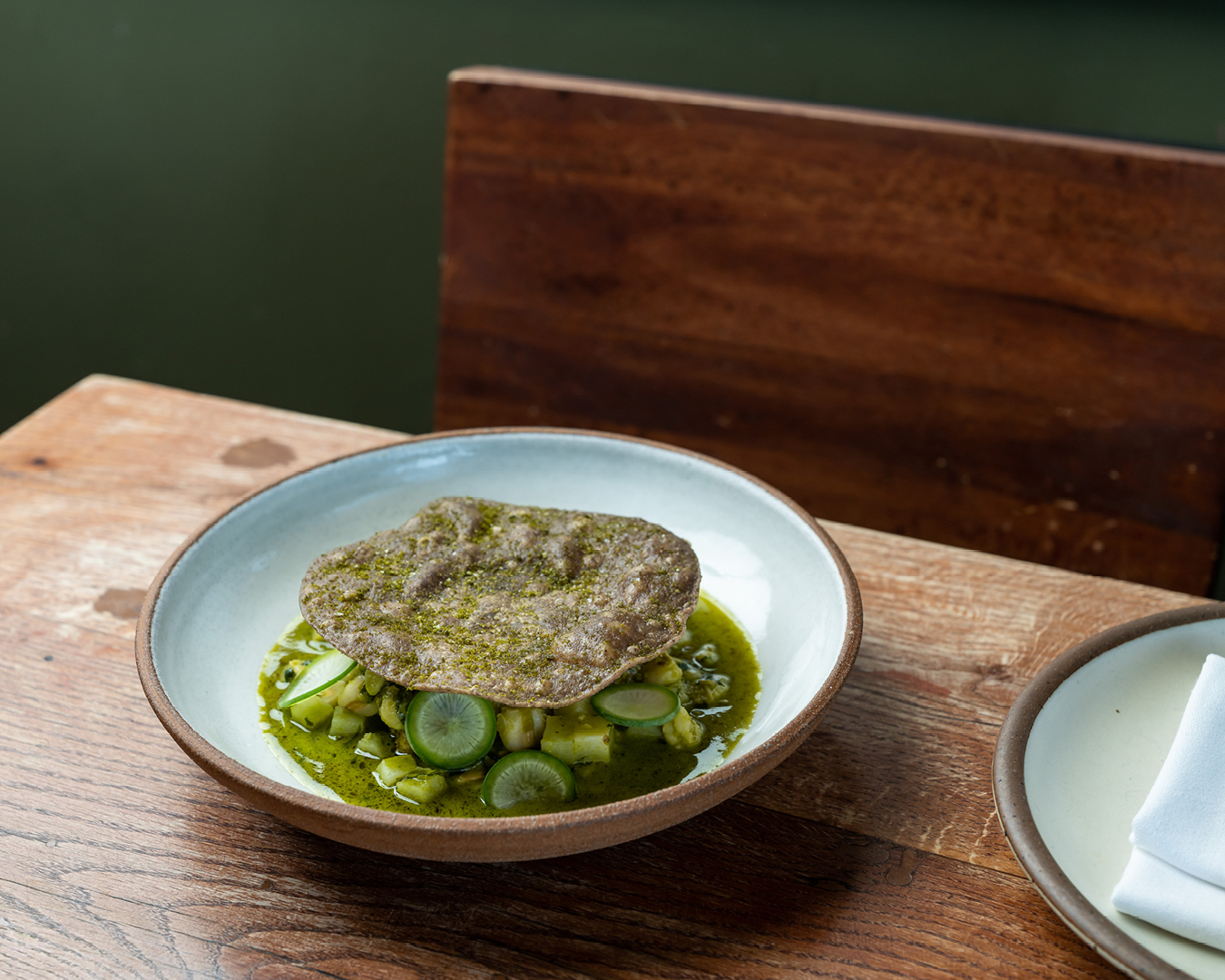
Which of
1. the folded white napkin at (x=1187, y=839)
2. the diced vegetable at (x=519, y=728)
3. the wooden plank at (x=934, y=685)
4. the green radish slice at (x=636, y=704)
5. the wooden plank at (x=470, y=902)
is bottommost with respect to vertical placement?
the wooden plank at (x=470, y=902)

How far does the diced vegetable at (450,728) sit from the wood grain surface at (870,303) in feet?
4.27

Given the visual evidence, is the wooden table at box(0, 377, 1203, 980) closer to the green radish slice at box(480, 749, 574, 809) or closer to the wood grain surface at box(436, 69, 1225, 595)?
the green radish slice at box(480, 749, 574, 809)

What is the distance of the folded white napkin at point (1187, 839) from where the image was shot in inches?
27.9

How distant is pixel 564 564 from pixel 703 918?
1.10 feet

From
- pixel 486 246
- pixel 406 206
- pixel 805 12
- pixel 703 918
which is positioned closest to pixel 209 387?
pixel 406 206

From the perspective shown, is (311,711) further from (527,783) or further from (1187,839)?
(1187,839)

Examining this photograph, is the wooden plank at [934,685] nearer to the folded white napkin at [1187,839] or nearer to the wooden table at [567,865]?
the wooden table at [567,865]

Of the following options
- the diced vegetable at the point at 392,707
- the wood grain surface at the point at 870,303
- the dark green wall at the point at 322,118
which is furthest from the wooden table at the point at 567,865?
the dark green wall at the point at 322,118

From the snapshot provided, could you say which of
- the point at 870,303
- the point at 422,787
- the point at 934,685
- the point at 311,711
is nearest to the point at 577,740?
the point at 422,787

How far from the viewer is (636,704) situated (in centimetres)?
89

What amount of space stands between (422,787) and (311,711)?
0.47 ft

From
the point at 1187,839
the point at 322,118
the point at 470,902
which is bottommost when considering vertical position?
the point at 470,902

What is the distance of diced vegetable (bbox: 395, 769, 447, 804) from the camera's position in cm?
83

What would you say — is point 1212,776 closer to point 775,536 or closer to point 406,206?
point 775,536
